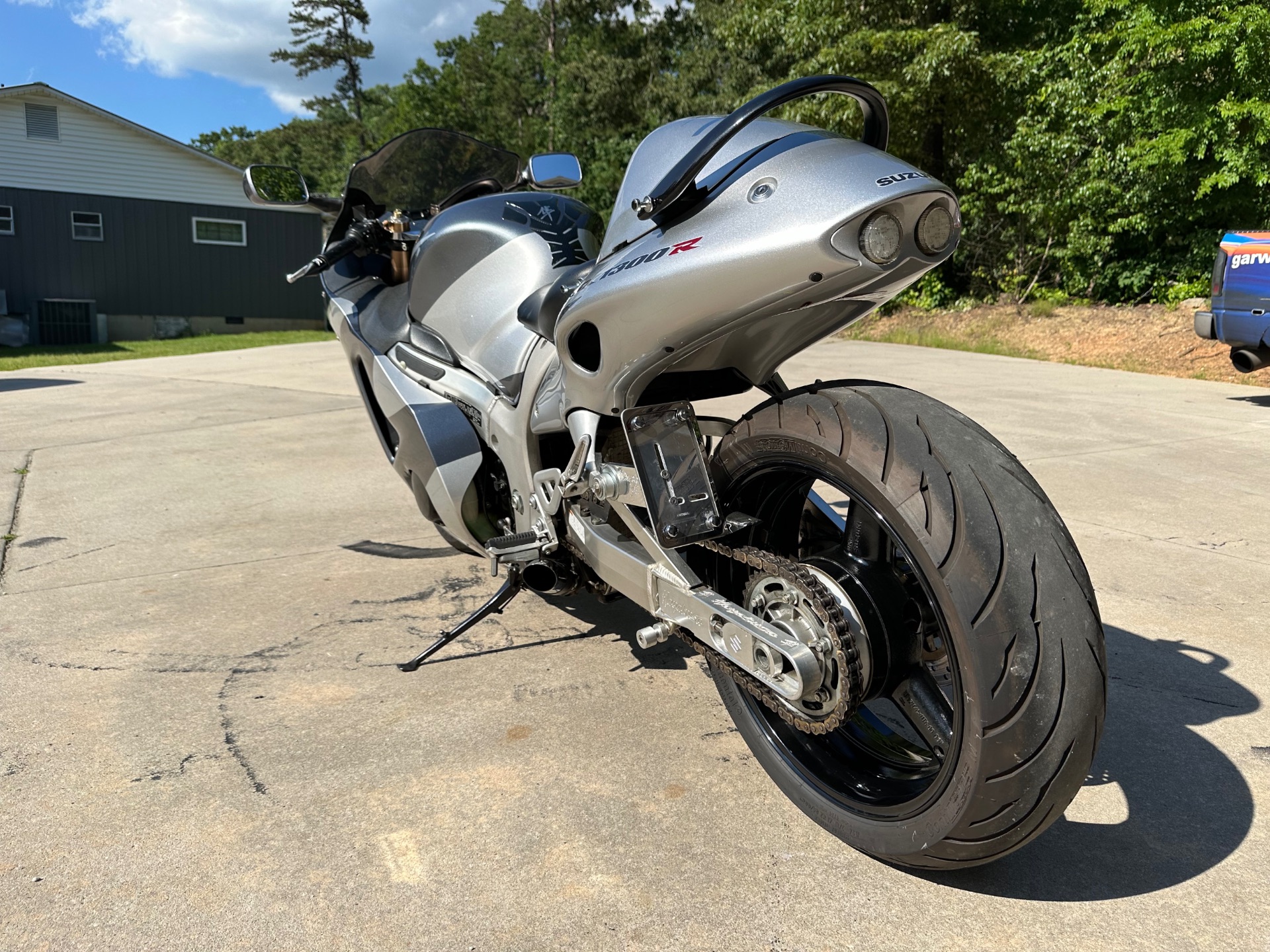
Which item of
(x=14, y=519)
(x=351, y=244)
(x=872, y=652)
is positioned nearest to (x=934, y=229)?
(x=872, y=652)

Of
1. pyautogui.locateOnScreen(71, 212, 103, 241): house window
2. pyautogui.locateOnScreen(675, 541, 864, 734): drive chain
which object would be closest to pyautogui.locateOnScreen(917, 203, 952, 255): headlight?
pyautogui.locateOnScreen(675, 541, 864, 734): drive chain

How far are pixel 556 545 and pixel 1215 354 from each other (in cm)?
Answer: 1254

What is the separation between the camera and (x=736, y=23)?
19719mm

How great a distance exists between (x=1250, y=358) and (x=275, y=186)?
7.97m

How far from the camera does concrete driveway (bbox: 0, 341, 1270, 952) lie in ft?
6.13

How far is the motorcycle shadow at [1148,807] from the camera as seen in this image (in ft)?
6.44

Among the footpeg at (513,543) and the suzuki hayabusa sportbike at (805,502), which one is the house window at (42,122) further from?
the footpeg at (513,543)

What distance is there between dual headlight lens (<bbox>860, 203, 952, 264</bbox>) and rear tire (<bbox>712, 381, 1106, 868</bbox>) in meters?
0.28

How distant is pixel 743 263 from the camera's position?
74.0 inches

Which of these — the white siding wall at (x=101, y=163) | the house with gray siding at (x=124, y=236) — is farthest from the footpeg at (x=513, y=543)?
the white siding wall at (x=101, y=163)

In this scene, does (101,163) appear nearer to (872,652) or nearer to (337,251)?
(337,251)

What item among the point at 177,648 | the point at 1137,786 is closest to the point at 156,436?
the point at 177,648

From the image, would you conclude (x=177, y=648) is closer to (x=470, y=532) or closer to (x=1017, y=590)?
(x=470, y=532)

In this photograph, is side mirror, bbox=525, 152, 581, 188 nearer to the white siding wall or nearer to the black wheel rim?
the black wheel rim
